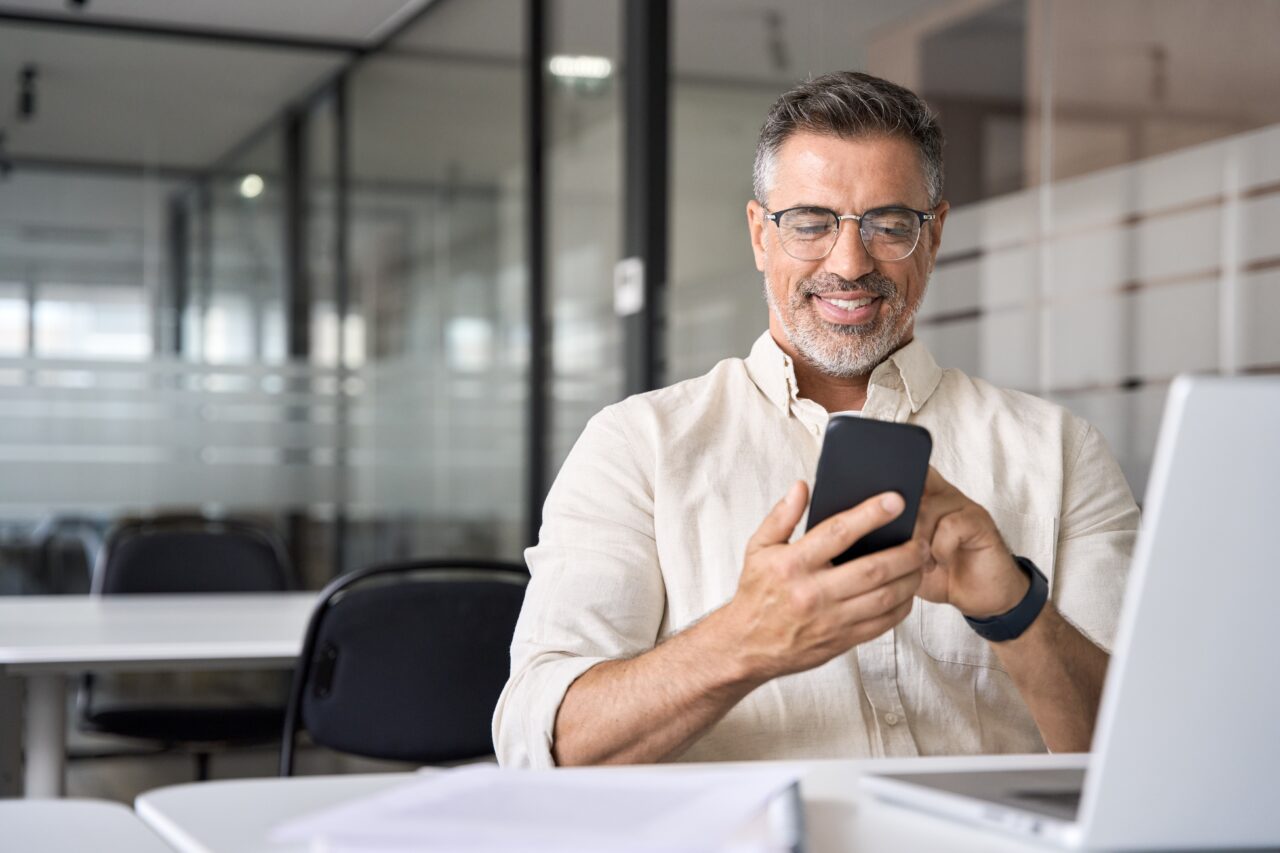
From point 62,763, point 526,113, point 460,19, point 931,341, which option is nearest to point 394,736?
point 62,763

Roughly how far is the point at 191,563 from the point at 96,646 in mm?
1417

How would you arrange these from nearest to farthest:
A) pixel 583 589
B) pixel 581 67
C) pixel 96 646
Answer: pixel 583 589 → pixel 96 646 → pixel 581 67

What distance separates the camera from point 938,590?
1214 millimetres


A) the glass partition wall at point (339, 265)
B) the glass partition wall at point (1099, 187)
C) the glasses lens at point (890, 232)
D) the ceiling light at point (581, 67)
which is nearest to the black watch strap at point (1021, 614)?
the glasses lens at point (890, 232)

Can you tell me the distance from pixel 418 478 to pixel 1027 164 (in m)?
3.45

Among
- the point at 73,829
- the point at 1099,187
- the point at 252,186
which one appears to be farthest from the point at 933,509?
the point at 252,186

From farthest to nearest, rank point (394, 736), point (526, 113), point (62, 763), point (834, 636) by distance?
point (526, 113)
point (62, 763)
point (394, 736)
point (834, 636)

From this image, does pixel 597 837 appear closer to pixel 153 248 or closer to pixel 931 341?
pixel 931 341

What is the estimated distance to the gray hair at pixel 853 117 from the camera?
159 centimetres

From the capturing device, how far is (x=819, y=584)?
1.10 meters

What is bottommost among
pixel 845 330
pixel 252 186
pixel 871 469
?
pixel 871 469

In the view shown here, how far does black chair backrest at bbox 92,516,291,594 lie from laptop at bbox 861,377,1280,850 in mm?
3274

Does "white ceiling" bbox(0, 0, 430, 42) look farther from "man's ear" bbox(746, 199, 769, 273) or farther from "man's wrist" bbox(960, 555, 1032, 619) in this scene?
"man's wrist" bbox(960, 555, 1032, 619)

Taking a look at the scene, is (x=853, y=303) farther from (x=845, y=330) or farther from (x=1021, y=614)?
(x=1021, y=614)
